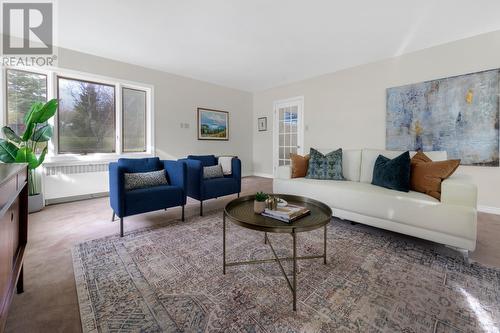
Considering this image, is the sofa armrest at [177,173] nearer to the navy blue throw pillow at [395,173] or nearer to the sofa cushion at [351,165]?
the sofa cushion at [351,165]

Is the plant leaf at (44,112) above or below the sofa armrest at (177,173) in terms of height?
above

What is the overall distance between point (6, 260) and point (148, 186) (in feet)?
5.88

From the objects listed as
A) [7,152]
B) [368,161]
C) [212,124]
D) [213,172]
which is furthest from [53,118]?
[368,161]

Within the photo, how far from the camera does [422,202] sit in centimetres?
207

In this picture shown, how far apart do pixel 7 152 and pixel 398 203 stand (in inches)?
184

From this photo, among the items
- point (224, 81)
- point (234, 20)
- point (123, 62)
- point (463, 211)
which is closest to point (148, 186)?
point (234, 20)

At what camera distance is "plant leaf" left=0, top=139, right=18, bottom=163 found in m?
2.90

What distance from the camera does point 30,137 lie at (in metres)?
3.10

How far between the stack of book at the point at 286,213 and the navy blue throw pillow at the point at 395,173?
134 centimetres

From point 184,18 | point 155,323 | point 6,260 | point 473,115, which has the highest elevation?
point 184,18

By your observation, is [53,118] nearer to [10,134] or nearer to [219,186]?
[10,134]

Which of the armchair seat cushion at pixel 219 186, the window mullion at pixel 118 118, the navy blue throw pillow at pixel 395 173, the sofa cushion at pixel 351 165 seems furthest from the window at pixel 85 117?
the navy blue throw pillow at pixel 395 173

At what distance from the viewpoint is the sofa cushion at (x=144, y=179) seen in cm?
263

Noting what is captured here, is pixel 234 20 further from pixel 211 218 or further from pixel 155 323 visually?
pixel 155 323
